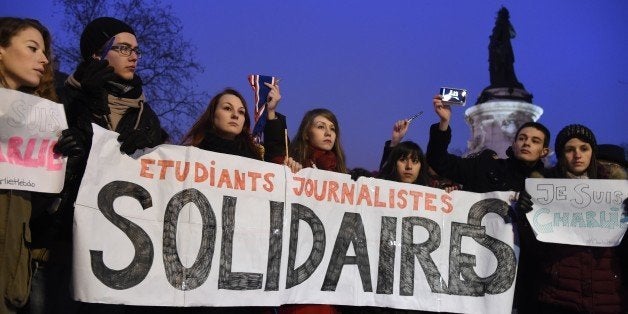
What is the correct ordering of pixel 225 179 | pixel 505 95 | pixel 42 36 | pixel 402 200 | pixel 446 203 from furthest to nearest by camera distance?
pixel 505 95
pixel 446 203
pixel 402 200
pixel 225 179
pixel 42 36

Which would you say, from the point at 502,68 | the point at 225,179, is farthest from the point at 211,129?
the point at 502,68

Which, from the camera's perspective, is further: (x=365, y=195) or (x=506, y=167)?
(x=506, y=167)

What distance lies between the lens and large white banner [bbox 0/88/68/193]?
3406mm

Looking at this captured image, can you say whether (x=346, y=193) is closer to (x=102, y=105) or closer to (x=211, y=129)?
(x=211, y=129)

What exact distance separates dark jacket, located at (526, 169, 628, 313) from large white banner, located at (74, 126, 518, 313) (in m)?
0.35

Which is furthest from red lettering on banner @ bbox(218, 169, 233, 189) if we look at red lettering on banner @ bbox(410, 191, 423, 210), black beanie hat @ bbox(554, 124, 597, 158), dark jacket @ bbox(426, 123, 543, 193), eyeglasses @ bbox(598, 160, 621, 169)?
eyeglasses @ bbox(598, 160, 621, 169)

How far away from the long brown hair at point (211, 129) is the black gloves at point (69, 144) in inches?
35.5

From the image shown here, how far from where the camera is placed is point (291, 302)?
14.2 feet

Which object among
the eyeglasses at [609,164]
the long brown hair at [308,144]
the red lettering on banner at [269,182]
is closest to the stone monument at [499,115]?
the eyeglasses at [609,164]

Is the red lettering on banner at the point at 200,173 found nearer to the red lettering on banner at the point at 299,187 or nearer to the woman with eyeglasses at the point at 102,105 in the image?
the woman with eyeglasses at the point at 102,105

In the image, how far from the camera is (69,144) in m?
3.56

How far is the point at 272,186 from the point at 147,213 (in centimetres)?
81

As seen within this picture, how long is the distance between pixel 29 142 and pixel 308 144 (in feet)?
6.24

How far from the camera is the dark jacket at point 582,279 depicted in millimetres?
4449
